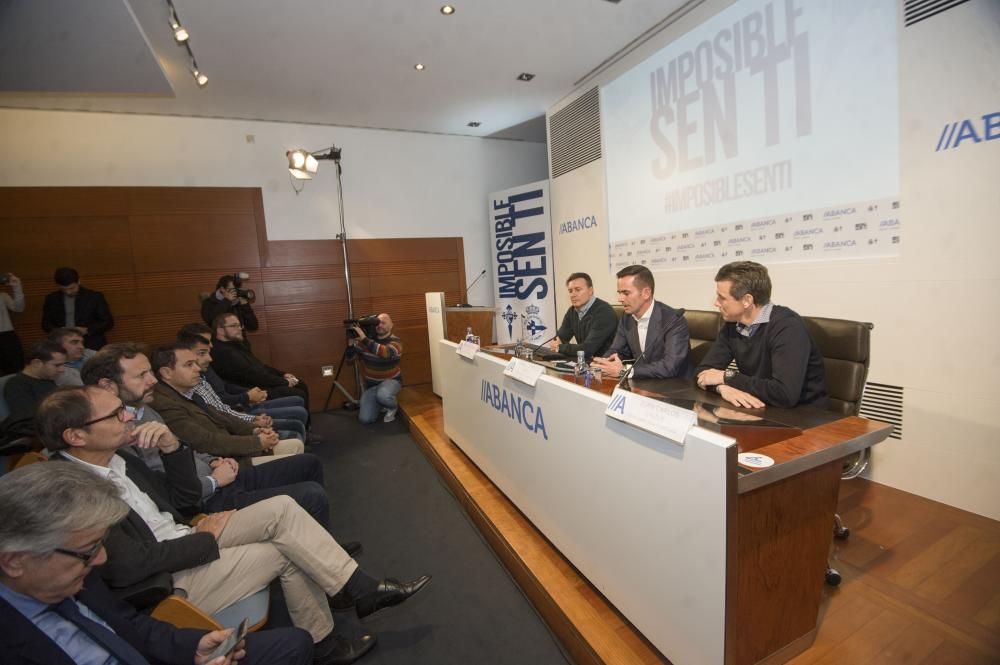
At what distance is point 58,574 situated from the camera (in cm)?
89

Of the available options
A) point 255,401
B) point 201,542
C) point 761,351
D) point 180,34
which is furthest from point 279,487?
point 180,34

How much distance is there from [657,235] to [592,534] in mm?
2767

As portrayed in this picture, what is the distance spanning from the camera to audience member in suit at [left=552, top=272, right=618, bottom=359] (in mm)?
3004

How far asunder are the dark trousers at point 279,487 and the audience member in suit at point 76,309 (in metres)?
3.05

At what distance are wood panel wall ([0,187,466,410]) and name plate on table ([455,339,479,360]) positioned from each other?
2.87 m

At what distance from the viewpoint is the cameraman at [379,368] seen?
14.1 feet

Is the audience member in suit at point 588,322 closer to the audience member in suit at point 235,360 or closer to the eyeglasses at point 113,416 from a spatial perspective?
the eyeglasses at point 113,416

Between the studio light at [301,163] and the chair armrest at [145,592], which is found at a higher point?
the studio light at [301,163]

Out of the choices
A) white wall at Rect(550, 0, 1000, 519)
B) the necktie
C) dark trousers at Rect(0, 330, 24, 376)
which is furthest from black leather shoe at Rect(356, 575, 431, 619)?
dark trousers at Rect(0, 330, 24, 376)

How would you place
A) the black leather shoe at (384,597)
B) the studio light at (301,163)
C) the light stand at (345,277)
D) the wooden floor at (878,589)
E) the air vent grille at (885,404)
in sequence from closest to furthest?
1. the wooden floor at (878,589)
2. the black leather shoe at (384,597)
3. the air vent grille at (885,404)
4. the studio light at (301,163)
5. the light stand at (345,277)

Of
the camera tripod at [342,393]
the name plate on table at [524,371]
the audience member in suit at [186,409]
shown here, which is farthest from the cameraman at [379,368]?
the name plate on table at [524,371]

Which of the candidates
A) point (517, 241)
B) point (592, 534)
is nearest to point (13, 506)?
point (592, 534)

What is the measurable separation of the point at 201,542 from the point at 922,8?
3743mm

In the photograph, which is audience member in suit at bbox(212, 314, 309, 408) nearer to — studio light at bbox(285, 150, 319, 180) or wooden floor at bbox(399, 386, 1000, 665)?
studio light at bbox(285, 150, 319, 180)
